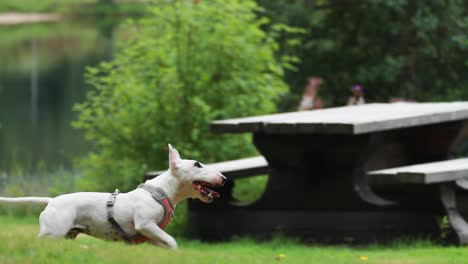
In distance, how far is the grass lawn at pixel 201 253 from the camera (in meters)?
7.13

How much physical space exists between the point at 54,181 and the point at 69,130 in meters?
9.55

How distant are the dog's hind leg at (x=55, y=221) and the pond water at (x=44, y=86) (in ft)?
Answer: 34.0

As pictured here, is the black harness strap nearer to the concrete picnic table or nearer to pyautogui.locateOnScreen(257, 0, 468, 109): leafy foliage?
the concrete picnic table

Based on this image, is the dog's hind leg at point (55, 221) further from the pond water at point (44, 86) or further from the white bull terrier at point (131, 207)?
the pond water at point (44, 86)

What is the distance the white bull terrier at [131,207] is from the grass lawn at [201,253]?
116 mm

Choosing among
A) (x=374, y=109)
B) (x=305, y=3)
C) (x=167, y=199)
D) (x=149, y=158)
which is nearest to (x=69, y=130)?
(x=305, y=3)

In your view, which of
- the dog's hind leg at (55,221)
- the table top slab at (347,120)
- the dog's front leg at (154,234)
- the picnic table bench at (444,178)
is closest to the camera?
the dog's hind leg at (55,221)

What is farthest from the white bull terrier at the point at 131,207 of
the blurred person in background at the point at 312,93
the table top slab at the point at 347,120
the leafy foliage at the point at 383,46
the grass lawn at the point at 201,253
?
the blurred person in background at the point at 312,93

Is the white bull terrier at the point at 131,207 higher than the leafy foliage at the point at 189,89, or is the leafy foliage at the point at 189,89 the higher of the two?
the white bull terrier at the point at 131,207

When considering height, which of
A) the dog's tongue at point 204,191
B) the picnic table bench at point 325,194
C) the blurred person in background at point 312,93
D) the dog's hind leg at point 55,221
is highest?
the dog's tongue at point 204,191

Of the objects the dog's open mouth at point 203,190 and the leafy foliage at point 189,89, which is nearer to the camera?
the dog's open mouth at point 203,190

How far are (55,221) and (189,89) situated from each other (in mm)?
7033

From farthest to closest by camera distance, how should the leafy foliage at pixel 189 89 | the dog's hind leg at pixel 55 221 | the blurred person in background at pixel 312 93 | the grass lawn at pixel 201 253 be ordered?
the blurred person in background at pixel 312 93 < the leafy foliage at pixel 189 89 < the dog's hind leg at pixel 55 221 < the grass lawn at pixel 201 253

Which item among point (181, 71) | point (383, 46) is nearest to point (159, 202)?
point (181, 71)
